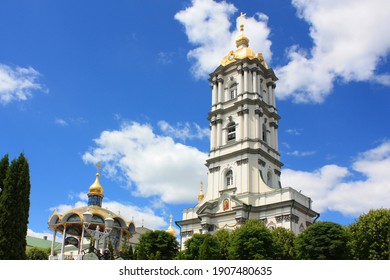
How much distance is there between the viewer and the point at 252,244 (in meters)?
33.9

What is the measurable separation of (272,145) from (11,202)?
3529cm

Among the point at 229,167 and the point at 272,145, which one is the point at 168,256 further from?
the point at 272,145

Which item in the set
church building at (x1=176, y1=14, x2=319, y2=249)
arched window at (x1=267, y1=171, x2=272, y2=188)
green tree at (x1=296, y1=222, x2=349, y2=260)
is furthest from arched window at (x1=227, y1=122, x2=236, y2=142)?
green tree at (x1=296, y1=222, x2=349, y2=260)

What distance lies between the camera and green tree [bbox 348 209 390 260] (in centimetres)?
3092

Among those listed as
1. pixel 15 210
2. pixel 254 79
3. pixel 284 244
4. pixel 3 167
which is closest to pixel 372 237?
pixel 284 244

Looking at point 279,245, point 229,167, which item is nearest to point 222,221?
point 229,167

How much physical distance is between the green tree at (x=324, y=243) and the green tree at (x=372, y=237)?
2.65 ft

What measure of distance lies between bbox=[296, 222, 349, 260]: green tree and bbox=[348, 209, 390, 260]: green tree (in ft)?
2.65

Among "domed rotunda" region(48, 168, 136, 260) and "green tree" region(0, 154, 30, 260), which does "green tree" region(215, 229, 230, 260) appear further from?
→ "domed rotunda" region(48, 168, 136, 260)

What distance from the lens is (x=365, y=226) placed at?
32594mm

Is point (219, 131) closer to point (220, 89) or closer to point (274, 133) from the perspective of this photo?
point (220, 89)

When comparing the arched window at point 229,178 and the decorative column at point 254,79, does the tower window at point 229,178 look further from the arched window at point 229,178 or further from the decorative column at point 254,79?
the decorative column at point 254,79

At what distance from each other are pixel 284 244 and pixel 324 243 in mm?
5464

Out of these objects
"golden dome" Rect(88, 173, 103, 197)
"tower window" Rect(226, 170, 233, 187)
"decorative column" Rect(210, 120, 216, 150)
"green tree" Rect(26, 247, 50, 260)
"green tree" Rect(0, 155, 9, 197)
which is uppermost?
"decorative column" Rect(210, 120, 216, 150)
